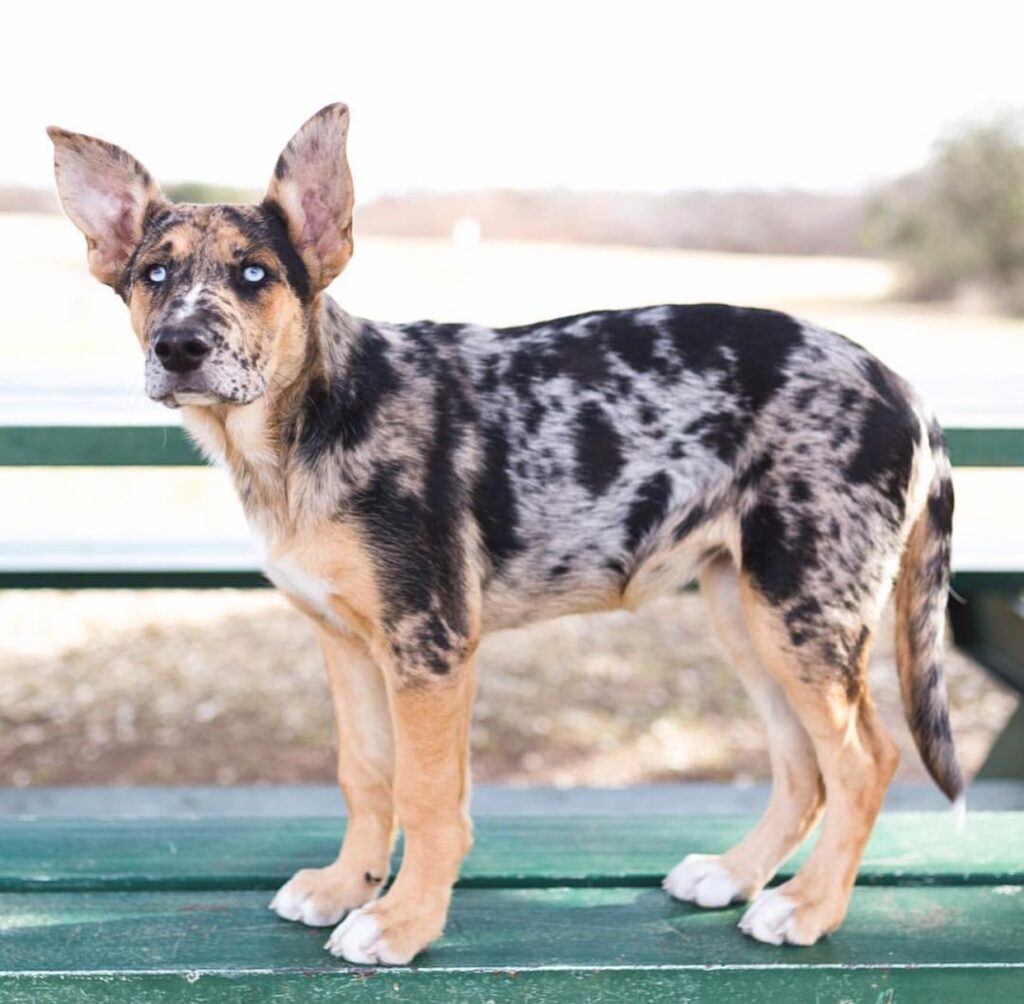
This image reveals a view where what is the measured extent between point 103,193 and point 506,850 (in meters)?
1.64

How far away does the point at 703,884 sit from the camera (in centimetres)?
288

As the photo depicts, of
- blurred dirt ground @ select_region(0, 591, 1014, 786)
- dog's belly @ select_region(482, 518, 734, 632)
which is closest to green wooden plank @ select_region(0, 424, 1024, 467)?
dog's belly @ select_region(482, 518, 734, 632)

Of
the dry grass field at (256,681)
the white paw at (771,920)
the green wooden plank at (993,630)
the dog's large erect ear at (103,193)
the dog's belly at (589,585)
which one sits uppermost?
the dog's large erect ear at (103,193)

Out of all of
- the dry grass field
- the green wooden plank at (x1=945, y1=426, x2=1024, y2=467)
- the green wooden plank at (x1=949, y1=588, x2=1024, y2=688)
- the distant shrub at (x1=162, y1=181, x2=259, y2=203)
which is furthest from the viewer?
the distant shrub at (x1=162, y1=181, x2=259, y2=203)

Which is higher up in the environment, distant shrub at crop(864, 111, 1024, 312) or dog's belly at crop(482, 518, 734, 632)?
dog's belly at crop(482, 518, 734, 632)

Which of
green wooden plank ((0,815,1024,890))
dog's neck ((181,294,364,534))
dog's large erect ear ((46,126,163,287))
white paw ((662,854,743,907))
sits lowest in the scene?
green wooden plank ((0,815,1024,890))

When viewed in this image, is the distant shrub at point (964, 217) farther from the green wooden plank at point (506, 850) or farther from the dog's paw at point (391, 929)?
the dog's paw at point (391, 929)

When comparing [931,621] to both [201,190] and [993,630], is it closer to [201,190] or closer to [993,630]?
[993,630]

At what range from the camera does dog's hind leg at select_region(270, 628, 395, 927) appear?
9.50 ft

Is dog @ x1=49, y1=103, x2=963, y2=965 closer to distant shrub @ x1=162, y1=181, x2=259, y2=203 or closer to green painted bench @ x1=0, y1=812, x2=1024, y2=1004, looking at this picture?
green painted bench @ x1=0, y1=812, x2=1024, y2=1004

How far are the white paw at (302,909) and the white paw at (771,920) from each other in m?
0.82

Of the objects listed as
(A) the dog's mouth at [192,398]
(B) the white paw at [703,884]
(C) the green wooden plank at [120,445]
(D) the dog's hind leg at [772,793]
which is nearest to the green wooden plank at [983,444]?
(C) the green wooden plank at [120,445]

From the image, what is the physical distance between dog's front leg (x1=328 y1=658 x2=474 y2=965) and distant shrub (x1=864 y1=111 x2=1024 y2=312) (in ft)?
73.9

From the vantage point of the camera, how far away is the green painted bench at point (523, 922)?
2.53m
